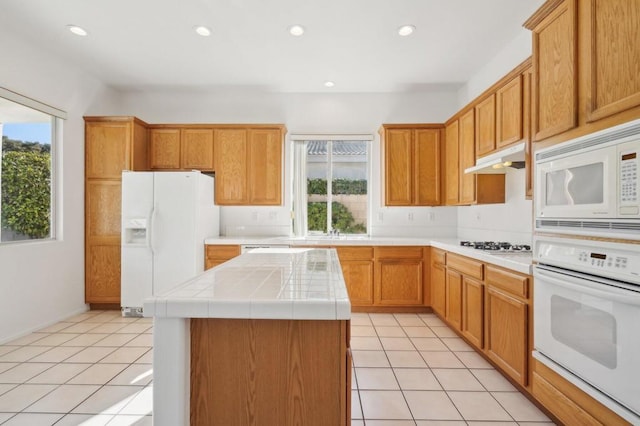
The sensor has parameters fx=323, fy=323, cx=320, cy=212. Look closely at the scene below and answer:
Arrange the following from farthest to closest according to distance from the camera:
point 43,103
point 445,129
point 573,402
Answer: point 445,129, point 43,103, point 573,402

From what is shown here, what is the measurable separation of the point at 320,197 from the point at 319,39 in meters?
2.13

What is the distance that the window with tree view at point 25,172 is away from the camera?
3.00 metres

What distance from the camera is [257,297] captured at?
1.15 m

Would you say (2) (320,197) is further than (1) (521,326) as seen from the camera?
Yes

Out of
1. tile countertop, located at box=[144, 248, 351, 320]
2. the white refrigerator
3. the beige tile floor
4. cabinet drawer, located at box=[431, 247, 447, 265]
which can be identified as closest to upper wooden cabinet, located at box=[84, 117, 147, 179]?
the white refrigerator

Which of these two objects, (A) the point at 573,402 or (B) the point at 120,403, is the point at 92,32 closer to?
(B) the point at 120,403

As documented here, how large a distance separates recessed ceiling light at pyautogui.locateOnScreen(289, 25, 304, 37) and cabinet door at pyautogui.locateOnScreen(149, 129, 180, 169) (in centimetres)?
208

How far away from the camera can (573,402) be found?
160 centimetres

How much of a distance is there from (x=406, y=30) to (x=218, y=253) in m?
3.08

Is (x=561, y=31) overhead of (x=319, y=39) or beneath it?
beneath

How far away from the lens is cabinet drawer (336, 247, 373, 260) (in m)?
3.85

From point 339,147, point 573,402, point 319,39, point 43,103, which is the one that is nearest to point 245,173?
point 339,147

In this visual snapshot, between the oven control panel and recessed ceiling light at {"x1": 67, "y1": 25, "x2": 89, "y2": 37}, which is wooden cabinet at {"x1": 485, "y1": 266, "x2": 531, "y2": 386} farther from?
Answer: recessed ceiling light at {"x1": 67, "y1": 25, "x2": 89, "y2": 37}

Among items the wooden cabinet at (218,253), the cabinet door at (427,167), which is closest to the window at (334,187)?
the cabinet door at (427,167)
